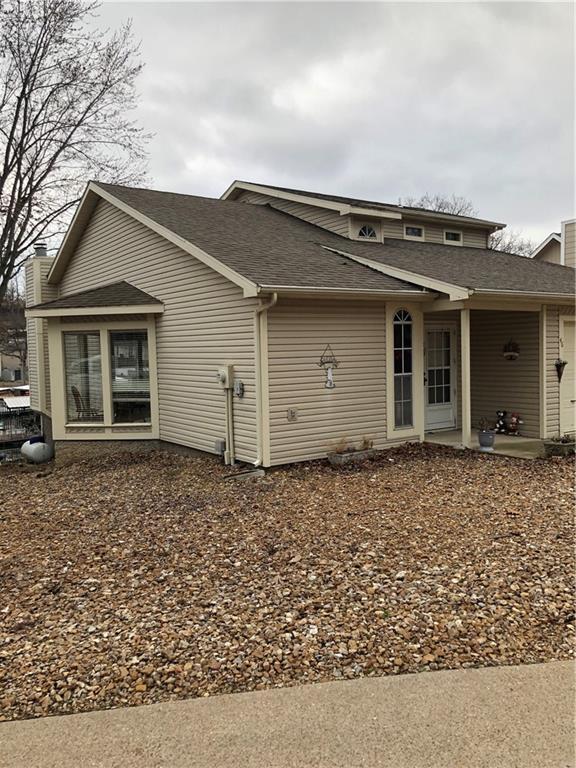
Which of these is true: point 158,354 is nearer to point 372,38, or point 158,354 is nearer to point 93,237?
point 93,237

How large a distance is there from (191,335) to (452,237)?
8286mm

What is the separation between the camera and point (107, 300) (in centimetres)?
1034

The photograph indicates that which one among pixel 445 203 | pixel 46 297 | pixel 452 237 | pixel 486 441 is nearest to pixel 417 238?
pixel 452 237

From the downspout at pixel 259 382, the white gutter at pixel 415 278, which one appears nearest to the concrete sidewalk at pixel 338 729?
the downspout at pixel 259 382

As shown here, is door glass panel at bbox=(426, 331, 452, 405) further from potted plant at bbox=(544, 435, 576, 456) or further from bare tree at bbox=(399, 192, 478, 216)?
bare tree at bbox=(399, 192, 478, 216)

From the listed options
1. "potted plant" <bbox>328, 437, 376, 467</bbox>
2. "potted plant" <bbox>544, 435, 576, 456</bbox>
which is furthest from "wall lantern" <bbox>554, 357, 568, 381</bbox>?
"potted plant" <bbox>328, 437, 376, 467</bbox>

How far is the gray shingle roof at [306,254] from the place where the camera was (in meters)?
8.50

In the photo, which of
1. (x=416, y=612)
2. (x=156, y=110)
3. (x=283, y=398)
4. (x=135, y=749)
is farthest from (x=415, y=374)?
(x=156, y=110)

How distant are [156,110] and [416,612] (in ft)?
59.0

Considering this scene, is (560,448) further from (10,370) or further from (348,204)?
(10,370)

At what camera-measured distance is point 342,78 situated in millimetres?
9750

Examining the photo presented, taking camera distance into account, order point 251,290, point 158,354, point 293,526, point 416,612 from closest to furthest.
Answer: point 416,612, point 293,526, point 251,290, point 158,354

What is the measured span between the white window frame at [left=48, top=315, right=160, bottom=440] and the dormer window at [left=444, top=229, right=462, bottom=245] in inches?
316

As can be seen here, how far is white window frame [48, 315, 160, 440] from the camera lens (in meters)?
10.3
